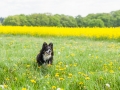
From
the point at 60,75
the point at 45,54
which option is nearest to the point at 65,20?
the point at 45,54

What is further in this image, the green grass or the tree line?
the tree line

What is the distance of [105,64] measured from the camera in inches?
283

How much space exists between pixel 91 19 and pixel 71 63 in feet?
130

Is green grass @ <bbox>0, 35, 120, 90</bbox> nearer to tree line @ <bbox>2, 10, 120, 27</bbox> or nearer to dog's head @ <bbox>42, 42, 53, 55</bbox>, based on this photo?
dog's head @ <bbox>42, 42, 53, 55</bbox>

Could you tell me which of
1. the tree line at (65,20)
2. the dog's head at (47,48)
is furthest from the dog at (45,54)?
→ the tree line at (65,20)

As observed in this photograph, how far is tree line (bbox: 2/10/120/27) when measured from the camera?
44.9 metres

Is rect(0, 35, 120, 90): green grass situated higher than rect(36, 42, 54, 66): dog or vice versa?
rect(36, 42, 54, 66): dog

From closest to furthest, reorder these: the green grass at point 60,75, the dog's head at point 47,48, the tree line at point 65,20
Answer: the green grass at point 60,75 < the dog's head at point 47,48 < the tree line at point 65,20

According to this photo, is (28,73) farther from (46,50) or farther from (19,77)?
(46,50)

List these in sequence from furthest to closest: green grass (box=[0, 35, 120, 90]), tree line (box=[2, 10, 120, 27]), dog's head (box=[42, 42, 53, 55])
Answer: tree line (box=[2, 10, 120, 27]), dog's head (box=[42, 42, 53, 55]), green grass (box=[0, 35, 120, 90])

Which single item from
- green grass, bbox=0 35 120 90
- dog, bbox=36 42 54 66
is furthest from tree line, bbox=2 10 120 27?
dog, bbox=36 42 54 66

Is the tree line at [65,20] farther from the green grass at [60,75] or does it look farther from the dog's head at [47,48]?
the dog's head at [47,48]

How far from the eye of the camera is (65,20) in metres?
51.8

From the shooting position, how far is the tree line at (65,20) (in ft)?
147
